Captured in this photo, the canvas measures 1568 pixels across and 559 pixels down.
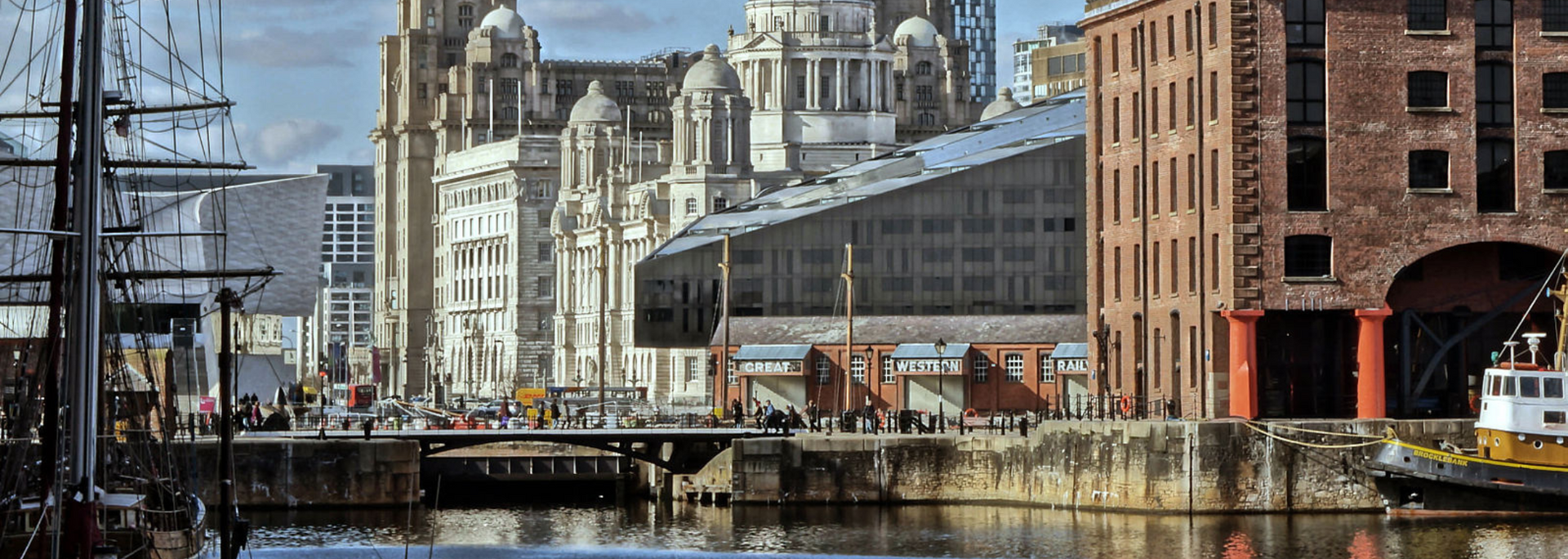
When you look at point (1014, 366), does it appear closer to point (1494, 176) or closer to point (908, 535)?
point (1494, 176)

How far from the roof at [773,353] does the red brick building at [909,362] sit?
0.14 ft

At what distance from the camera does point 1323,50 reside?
325 ft

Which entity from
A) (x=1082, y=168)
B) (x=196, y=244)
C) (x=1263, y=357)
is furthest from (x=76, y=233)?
(x=196, y=244)

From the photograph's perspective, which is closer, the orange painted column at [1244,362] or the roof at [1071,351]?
the orange painted column at [1244,362]

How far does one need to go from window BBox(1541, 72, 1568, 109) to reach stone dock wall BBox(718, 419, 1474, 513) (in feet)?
39.5

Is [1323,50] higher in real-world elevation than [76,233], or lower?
higher

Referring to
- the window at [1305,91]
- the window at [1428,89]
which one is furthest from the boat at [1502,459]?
the window at [1305,91]

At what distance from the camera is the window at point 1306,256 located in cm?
9981

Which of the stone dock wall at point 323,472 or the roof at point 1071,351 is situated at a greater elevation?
the roof at point 1071,351

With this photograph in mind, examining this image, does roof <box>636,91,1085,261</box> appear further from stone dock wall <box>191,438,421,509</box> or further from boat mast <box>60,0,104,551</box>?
boat mast <box>60,0,104,551</box>

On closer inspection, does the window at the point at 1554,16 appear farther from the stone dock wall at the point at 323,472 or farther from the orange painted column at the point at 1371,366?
the stone dock wall at the point at 323,472

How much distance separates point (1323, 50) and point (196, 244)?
104197 mm

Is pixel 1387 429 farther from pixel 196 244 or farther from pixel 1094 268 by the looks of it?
pixel 196 244

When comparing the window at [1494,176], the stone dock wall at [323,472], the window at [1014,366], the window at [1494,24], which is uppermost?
the window at [1494,24]
